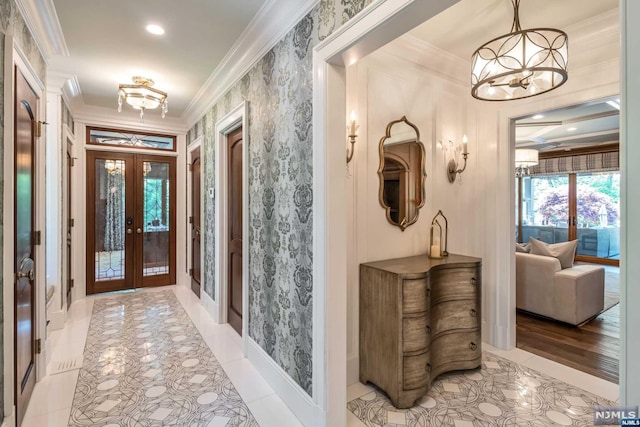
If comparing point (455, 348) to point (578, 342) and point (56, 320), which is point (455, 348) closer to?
point (578, 342)

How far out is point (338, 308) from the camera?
1.81m

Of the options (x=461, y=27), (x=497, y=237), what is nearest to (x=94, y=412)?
(x=497, y=237)

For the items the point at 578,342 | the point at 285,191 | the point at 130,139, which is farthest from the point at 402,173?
the point at 130,139

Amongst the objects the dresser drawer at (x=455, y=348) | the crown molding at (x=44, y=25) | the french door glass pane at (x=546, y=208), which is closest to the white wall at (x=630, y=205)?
the dresser drawer at (x=455, y=348)

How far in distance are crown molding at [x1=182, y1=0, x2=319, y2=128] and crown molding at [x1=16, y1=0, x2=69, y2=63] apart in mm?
1242

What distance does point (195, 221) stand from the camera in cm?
477

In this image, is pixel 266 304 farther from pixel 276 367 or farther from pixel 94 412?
pixel 94 412

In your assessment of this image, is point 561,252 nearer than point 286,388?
No

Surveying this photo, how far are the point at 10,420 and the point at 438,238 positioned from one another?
3107 mm

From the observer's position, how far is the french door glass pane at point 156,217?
193 inches

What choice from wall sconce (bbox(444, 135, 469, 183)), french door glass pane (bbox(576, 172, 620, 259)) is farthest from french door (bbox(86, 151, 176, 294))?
french door glass pane (bbox(576, 172, 620, 259))

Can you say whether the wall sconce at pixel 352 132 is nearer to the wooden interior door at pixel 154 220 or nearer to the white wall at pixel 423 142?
the white wall at pixel 423 142

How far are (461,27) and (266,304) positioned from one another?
264cm

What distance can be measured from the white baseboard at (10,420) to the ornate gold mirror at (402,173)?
8.72 ft
